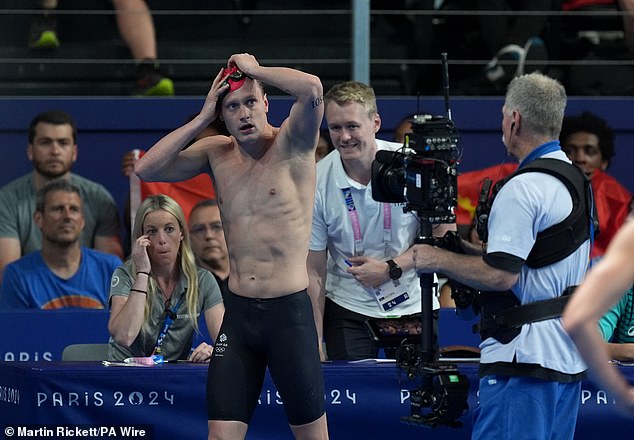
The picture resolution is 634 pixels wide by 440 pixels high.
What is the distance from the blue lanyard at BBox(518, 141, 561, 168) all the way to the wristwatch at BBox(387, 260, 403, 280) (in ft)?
4.08

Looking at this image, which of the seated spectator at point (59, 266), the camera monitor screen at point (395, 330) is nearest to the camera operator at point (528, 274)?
the camera monitor screen at point (395, 330)

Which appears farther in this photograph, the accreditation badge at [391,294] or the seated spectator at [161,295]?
Answer: the accreditation badge at [391,294]

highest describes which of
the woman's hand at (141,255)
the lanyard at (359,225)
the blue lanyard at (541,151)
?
the blue lanyard at (541,151)

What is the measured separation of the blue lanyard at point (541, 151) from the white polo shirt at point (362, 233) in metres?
1.52

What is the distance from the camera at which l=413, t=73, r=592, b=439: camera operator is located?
Answer: 4.70 meters

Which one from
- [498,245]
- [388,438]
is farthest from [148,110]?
[498,245]

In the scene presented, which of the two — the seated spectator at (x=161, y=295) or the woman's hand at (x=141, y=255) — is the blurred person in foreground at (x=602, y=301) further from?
the woman's hand at (x=141, y=255)

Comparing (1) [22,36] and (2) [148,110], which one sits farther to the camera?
(1) [22,36]

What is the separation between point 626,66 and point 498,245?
4.74m

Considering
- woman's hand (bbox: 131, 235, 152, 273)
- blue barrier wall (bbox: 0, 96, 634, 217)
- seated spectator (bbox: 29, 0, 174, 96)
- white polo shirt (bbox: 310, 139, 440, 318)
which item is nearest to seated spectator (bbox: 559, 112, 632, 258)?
blue barrier wall (bbox: 0, 96, 634, 217)

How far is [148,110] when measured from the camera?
8820 mm

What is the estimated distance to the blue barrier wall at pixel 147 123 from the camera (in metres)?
8.75

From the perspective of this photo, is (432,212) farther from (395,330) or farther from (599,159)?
(599,159)

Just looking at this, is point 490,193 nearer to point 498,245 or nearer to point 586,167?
point 498,245
